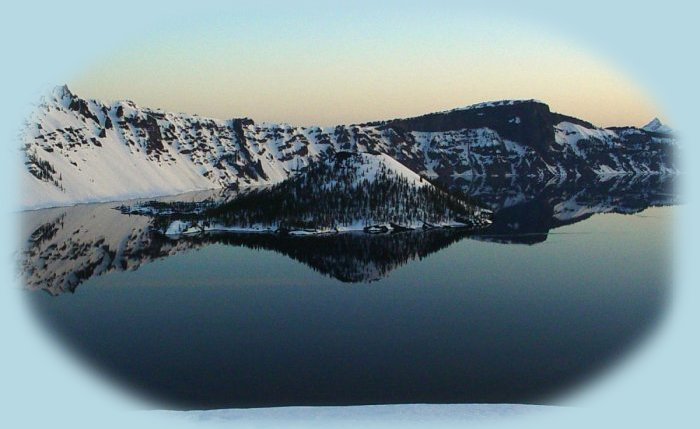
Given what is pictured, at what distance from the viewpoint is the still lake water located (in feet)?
114

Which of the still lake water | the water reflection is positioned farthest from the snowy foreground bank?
the water reflection

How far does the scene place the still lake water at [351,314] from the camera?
34.6 meters

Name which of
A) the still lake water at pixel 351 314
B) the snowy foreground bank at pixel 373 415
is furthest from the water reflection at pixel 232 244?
the snowy foreground bank at pixel 373 415

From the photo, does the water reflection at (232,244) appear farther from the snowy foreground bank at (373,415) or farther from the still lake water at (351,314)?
the snowy foreground bank at (373,415)

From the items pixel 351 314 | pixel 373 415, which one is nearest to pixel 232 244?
pixel 351 314

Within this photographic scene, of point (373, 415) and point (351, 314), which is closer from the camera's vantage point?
point (373, 415)

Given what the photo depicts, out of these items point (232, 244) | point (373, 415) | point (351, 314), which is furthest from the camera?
point (232, 244)

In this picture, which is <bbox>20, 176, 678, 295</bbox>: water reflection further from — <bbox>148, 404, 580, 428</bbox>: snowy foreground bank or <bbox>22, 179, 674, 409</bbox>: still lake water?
<bbox>148, 404, 580, 428</bbox>: snowy foreground bank

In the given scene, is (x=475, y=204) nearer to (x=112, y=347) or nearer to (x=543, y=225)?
(x=543, y=225)

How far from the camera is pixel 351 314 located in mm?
49125

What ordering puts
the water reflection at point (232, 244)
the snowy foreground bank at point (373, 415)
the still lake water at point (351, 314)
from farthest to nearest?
the water reflection at point (232, 244)
the still lake water at point (351, 314)
the snowy foreground bank at point (373, 415)

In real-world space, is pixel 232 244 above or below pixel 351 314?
above

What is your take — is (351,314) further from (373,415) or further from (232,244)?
(232,244)

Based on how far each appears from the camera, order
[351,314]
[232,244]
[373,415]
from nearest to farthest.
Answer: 1. [373,415]
2. [351,314]
3. [232,244]
